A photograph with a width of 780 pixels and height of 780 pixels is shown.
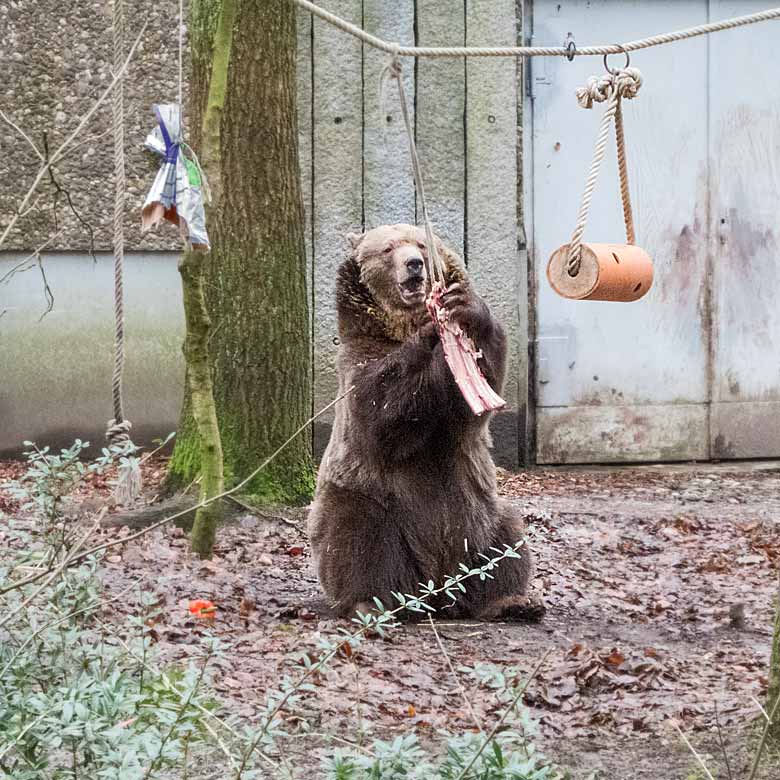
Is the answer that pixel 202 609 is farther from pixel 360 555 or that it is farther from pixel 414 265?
pixel 414 265

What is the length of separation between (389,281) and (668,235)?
4369 mm

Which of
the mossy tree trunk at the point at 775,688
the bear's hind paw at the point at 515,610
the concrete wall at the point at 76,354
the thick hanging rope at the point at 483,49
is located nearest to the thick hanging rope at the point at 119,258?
the thick hanging rope at the point at 483,49

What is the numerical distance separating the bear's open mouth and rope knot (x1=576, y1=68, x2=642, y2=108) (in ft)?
5.03

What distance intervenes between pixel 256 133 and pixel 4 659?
4319 millimetres

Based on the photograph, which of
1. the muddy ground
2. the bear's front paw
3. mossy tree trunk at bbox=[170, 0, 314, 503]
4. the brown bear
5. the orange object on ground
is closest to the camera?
the muddy ground

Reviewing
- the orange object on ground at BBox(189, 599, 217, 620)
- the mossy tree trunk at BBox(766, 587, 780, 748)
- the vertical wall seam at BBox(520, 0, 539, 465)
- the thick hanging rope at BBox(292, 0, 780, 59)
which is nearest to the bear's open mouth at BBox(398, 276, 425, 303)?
the orange object on ground at BBox(189, 599, 217, 620)

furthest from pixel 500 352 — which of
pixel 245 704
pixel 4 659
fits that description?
pixel 4 659

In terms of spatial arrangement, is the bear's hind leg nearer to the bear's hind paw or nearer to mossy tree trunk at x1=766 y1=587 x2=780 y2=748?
the bear's hind paw

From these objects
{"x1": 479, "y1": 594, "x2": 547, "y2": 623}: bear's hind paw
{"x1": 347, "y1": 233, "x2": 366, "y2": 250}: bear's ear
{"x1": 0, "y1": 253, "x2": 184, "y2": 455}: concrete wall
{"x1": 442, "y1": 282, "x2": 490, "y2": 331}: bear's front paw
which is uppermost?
{"x1": 347, "y1": 233, "x2": 366, "y2": 250}: bear's ear

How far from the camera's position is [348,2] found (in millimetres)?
8852

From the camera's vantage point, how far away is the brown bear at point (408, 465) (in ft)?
16.8

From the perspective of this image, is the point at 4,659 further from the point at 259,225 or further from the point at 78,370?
the point at 78,370

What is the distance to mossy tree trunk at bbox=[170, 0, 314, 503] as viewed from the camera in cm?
671

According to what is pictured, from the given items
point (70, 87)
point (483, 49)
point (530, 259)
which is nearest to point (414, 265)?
point (483, 49)
